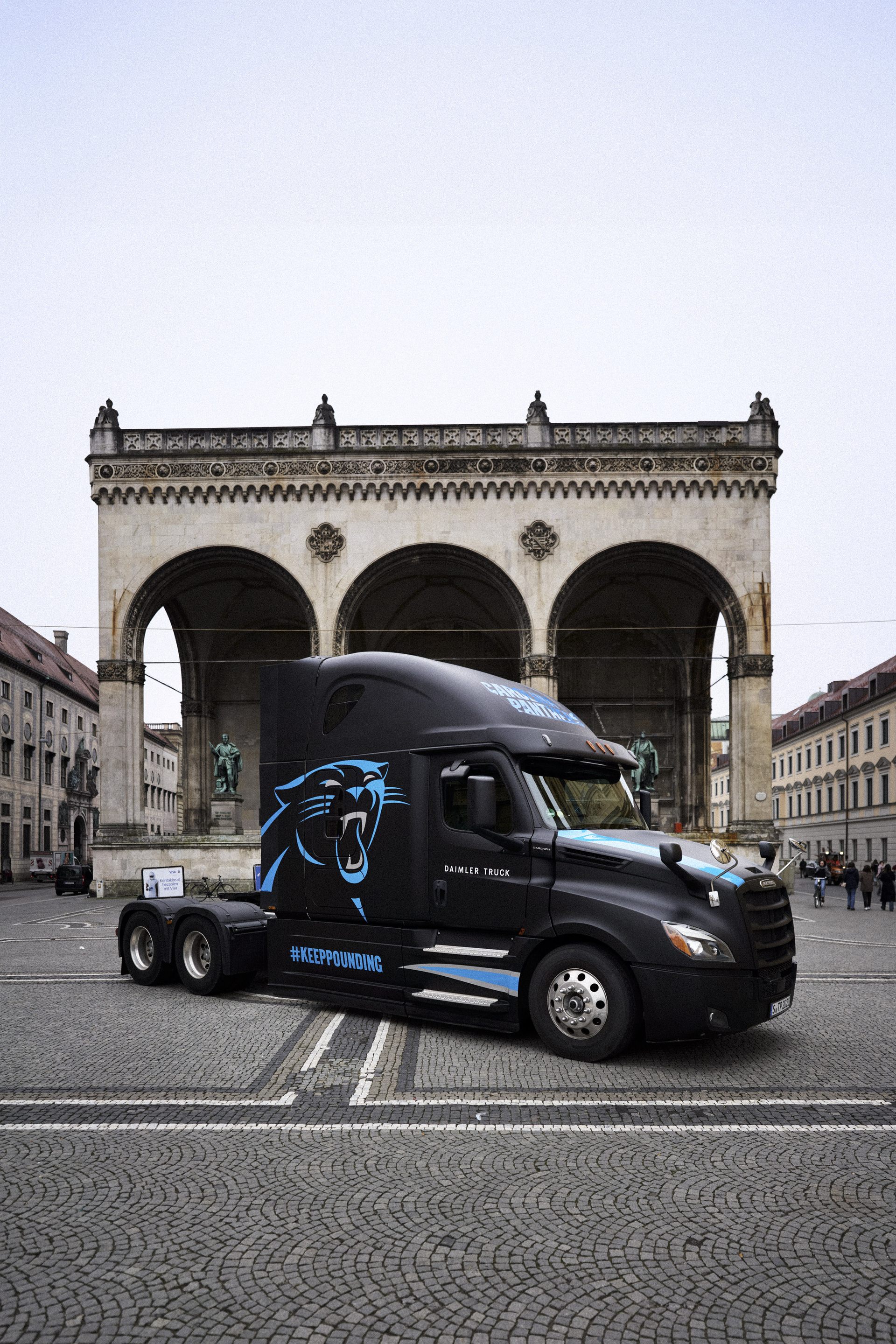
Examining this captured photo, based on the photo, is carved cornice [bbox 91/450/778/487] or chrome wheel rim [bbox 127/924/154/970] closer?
chrome wheel rim [bbox 127/924/154/970]

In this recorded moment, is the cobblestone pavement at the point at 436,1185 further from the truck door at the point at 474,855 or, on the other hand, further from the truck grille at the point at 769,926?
the truck door at the point at 474,855

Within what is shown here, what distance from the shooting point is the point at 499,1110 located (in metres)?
5.69

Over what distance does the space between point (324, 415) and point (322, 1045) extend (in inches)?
943

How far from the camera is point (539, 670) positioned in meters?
27.8

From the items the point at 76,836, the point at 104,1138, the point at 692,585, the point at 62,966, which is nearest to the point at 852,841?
the point at 692,585

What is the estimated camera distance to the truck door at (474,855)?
289 inches

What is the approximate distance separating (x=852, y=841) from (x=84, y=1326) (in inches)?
2234

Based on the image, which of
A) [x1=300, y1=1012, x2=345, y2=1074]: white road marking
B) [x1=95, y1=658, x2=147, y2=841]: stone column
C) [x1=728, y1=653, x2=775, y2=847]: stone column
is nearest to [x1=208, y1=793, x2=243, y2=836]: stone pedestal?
[x1=95, y1=658, x2=147, y2=841]: stone column

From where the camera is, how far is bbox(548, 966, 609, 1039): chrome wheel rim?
680 cm

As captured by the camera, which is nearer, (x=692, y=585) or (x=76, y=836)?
(x=692, y=585)

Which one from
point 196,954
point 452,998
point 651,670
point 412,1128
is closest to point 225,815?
point 651,670

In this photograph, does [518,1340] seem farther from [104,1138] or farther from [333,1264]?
[104,1138]

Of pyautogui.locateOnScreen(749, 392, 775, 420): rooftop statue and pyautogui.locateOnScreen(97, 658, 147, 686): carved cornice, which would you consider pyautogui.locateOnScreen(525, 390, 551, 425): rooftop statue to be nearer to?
pyautogui.locateOnScreen(749, 392, 775, 420): rooftop statue

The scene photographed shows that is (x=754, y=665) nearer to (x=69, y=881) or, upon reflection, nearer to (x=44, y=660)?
(x=69, y=881)
